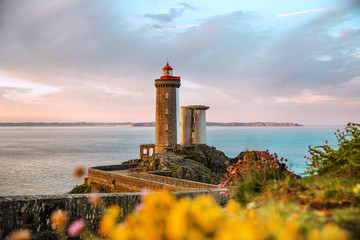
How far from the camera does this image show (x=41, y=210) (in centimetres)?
678

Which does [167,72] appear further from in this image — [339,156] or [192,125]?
[339,156]

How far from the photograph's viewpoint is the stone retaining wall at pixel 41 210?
6.30 metres

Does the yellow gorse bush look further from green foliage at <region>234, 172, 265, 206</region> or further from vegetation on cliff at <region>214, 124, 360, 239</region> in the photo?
green foliage at <region>234, 172, 265, 206</region>

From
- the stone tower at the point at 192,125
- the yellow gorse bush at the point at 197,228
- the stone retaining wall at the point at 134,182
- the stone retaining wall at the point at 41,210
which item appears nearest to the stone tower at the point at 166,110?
the stone tower at the point at 192,125

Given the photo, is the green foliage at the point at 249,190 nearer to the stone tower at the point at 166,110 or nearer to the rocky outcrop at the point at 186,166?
the rocky outcrop at the point at 186,166

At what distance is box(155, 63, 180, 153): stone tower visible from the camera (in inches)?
1720

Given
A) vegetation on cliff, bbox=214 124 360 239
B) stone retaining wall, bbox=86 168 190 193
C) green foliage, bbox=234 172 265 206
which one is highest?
vegetation on cliff, bbox=214 124 360 239

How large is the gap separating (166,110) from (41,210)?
37.2 metres

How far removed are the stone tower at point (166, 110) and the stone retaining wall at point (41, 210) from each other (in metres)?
36.0

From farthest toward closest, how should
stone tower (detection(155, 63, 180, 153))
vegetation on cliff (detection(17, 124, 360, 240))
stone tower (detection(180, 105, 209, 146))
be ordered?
stone tower (detection(180, 105, 209, 146)) → stone tower (detection(155, 63, 180, 153)) → vegetation on cliff (detection(17, 124, 360, 240))

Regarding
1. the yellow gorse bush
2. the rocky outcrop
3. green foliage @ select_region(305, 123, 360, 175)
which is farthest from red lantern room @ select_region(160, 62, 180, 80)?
the yellow gorse bush

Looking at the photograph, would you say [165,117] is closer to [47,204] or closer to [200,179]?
[200,179]

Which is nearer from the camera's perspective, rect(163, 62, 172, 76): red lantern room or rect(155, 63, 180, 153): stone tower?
rect(155, 63, 180, 153): stone tower

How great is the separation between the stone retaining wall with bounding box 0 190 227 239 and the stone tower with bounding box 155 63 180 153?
35964 mm
